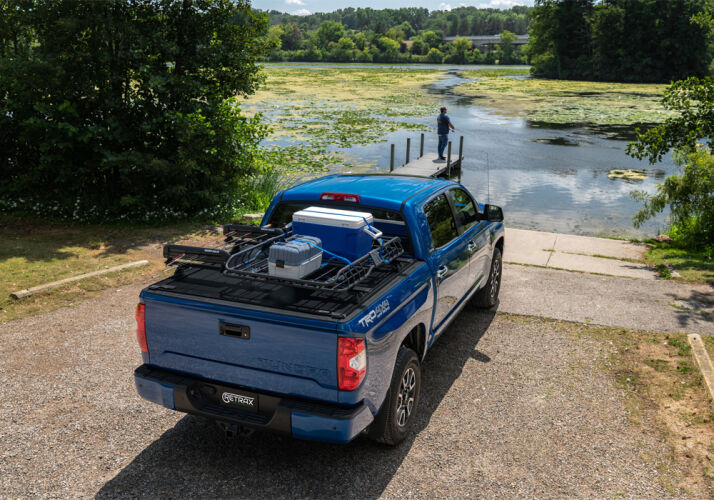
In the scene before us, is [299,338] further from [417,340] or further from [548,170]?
[548,170]

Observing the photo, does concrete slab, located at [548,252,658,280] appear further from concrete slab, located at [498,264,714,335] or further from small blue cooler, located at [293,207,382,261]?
small blue cooler, located at [293,207,382,261]

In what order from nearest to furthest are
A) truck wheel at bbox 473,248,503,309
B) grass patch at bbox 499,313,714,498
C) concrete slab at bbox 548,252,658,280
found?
1. grass patch at bbox 499,313,714,498
2. truck wheel at bbox 473,248,503,309
3. concrete slab at bbox 548,252,658,280

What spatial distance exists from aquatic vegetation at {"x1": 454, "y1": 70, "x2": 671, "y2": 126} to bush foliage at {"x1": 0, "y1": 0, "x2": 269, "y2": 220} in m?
31.6

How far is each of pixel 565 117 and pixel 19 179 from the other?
123 ft

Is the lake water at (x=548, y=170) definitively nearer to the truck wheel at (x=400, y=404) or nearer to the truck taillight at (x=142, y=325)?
the truck wheel at (x=400, y=404)

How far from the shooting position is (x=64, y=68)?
1212cm

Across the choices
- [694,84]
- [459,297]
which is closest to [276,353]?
[459,297]

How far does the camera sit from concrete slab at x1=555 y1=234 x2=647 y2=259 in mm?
12445

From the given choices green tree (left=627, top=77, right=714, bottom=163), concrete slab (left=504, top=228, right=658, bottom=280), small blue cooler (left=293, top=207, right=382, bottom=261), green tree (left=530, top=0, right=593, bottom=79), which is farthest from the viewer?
green tree (left=530, top=0, right=593, bottom=79)

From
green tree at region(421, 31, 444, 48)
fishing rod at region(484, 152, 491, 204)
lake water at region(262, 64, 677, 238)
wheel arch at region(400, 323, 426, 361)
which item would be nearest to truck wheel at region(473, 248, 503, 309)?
wheel arch at region(400, 323, 426, 361)

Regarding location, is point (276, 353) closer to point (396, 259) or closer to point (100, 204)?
point (396, 259)

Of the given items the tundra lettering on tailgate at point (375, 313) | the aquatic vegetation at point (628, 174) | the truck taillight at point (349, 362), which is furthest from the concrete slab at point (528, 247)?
the aquatic vegetation at point (628, 174)

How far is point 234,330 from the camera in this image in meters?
4.13

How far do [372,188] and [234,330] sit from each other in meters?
2.33
